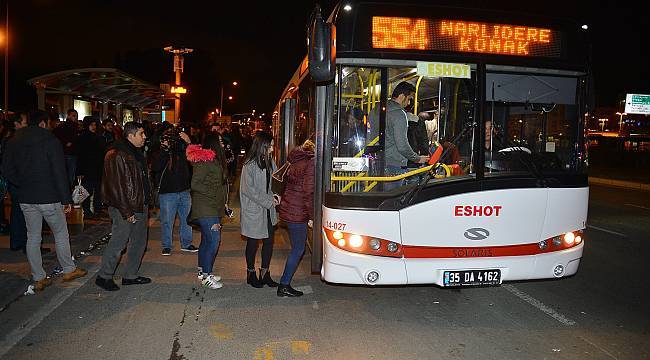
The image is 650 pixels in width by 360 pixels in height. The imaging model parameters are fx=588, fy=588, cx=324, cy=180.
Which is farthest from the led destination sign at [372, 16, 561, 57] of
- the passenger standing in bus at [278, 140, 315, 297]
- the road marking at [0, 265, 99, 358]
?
the road marking at [0, 265, 99, 358]

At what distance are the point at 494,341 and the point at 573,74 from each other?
111 inches

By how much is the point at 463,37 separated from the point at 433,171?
1349 mm

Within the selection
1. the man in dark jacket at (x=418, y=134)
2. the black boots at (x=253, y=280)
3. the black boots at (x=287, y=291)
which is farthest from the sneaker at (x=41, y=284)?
the man in dark jacket at (x=418, y=134)

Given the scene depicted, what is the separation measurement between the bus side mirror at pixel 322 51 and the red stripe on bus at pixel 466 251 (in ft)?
5.86

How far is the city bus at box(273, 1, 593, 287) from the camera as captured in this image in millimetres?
5539

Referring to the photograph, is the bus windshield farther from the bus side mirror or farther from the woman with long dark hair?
the woman with long dark hair

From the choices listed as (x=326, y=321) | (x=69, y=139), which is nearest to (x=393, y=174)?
(x=326, y=321)

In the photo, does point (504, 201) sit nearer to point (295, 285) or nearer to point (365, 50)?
point (365, 50)

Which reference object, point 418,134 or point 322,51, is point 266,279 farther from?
point 322,51

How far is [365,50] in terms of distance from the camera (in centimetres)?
552

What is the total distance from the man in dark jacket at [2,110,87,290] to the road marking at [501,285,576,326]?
210 inches

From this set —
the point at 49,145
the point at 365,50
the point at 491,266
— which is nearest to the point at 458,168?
the point at 491,266

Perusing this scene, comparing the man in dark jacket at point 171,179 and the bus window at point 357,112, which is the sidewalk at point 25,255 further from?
the bus window at point 357,112

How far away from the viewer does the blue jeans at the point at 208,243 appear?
275 inches
